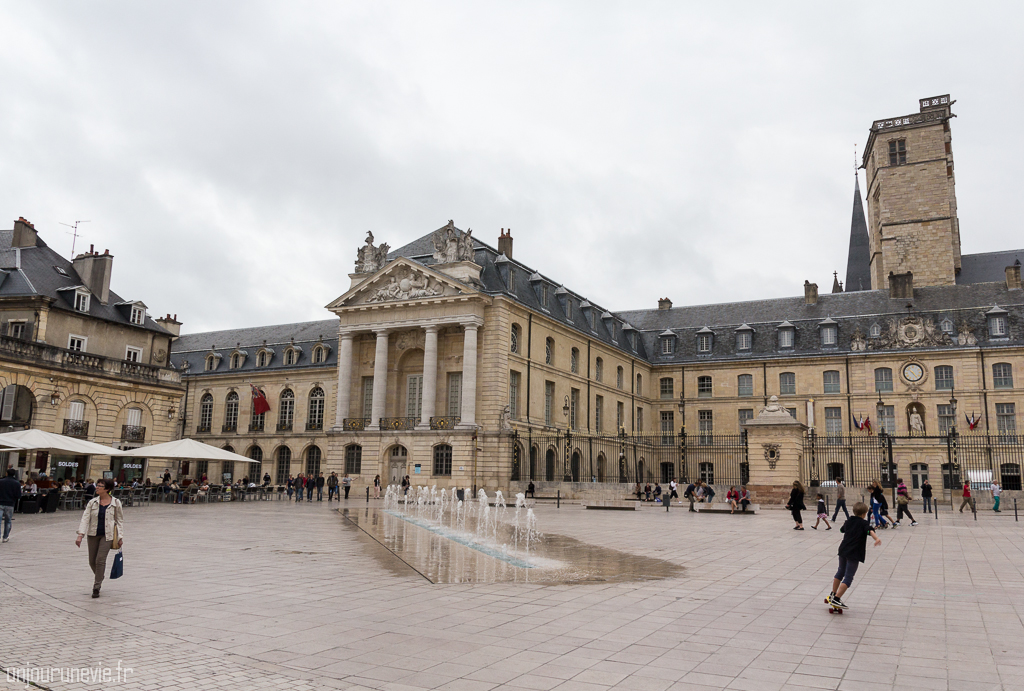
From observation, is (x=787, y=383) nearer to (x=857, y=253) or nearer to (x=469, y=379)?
(x=469, y=379)

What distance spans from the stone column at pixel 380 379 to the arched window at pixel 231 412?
1682cm

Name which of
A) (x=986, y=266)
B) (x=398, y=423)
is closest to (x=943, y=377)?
(x=986, y=266)

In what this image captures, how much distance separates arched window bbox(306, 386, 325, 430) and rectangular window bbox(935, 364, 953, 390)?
38.5 meters

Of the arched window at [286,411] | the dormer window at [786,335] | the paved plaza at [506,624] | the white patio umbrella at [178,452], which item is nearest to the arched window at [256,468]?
the arched window at [286,411]

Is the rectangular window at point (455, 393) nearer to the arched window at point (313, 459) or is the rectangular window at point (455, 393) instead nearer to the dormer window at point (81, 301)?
the arched window at point (313, 459)

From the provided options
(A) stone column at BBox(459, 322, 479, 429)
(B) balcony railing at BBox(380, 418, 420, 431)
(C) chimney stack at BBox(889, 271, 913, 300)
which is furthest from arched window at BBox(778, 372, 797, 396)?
(B) balcony railing at BBox(380, 418, 420, 431)

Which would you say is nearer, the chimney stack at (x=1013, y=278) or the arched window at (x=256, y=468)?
the chimney stack at (x=1013, y=278)

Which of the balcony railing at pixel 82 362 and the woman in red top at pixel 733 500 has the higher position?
the balcony railing at pixel 82 362

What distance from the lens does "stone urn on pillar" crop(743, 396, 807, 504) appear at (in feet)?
87.8

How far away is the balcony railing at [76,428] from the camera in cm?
3167

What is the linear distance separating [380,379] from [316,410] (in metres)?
11.6

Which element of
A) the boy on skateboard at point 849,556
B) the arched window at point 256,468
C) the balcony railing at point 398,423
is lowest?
the boy on skateboard at point 849,556

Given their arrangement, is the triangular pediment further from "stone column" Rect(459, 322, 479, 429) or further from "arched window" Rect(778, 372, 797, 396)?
"arched window" Rect(778, 372, 797, 396)

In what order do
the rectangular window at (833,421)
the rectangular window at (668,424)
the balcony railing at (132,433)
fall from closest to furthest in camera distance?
the balcony railing at (132,433), the rectangular window at (833,421), the rectangular window at (668,424)
